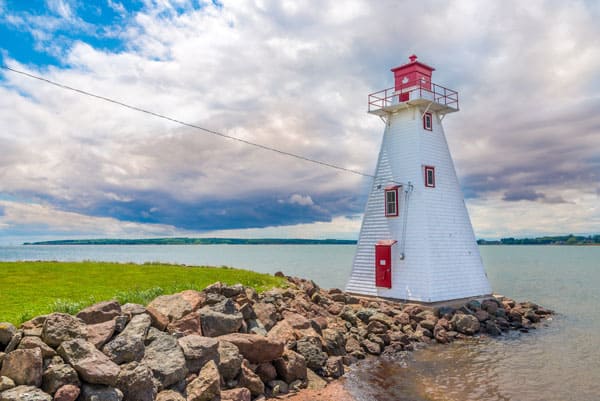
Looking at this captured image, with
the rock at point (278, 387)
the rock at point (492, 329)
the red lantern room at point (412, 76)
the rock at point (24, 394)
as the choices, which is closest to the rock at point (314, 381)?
the rock at point (278, 387)

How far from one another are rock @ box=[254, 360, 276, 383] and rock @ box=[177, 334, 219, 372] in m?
1.45

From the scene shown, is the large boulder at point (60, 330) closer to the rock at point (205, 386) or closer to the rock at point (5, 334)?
the rock at point (5, 334)

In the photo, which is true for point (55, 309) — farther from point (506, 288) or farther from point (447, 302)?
point (506, 288)

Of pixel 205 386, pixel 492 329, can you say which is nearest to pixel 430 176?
pixel 492 329

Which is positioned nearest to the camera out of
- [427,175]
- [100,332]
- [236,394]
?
[100,332]

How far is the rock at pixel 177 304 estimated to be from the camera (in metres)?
11.6

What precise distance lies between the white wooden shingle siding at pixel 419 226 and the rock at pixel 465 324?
143 cm

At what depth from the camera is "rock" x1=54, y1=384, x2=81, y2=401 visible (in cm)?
788

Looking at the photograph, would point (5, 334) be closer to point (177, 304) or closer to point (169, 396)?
point (169, 396)

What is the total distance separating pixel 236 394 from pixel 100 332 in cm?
300

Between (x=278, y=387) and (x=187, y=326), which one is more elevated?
(x=187, y=326)

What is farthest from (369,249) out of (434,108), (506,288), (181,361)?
(506,288)

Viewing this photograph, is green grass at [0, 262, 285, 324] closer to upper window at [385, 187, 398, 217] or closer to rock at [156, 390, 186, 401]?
rock at [156, 390, 186, 401]

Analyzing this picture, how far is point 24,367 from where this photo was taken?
313 inches
